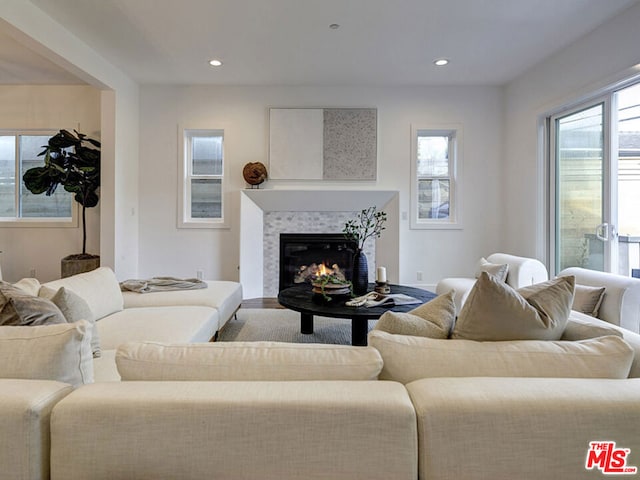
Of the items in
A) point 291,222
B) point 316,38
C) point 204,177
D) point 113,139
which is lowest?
point 291,222

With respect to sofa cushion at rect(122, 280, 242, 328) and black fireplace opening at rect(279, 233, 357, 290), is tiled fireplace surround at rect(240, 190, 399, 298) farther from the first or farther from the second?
sofa cushion at rect(122, 280, 242, 328)

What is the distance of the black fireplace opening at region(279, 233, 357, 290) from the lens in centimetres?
494

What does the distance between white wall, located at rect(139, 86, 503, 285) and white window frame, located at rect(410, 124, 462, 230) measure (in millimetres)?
76

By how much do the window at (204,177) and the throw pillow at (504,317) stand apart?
167 inches

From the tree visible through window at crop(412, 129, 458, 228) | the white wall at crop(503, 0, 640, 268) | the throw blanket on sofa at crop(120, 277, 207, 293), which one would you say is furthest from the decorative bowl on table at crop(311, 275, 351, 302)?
the white wall at crop(503, 0, 640, 268)

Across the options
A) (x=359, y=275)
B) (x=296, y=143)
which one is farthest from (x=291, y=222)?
(x=359, y=275)

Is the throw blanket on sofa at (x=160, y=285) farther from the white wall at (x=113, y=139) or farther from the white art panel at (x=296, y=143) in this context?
the white art panel at (x=296, y=143)

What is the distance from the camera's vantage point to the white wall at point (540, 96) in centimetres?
304

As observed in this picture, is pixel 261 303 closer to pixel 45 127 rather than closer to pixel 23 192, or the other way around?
pixel 23 192

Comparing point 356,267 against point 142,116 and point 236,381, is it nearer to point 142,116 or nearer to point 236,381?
point 236,381

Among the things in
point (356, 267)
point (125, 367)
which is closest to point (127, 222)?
point (356, 267)

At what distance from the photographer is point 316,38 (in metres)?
3.53

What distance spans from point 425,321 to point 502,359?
27 cm

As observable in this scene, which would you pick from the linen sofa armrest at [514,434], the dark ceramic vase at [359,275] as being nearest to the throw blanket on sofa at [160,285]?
the dark ceramic vase at [359,275]
